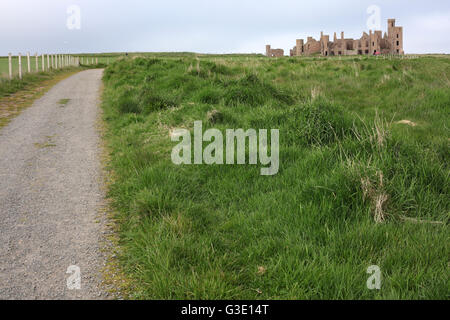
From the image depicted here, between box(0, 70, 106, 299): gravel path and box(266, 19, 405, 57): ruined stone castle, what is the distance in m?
58.1

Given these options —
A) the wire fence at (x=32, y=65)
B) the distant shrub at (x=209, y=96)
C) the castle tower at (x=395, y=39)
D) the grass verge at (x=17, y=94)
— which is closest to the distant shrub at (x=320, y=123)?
the distant shrub at (x=209, y=96)

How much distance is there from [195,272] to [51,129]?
837 cm

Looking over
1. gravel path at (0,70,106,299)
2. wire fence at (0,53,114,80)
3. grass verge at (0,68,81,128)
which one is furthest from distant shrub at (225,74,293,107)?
wire fence at (0,53,114,80)

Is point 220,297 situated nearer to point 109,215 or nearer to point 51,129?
point 109,215

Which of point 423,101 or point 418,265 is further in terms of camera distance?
point 423,101

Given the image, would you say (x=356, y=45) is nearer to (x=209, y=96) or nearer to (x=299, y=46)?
(x=299, y=46)

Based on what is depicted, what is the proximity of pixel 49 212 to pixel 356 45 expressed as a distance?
2935 inches

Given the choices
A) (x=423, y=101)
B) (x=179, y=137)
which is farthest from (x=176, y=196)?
(x=423, y=101)

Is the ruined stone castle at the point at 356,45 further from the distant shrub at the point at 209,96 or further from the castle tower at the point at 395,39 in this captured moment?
the distant shrub at the point at 209,96

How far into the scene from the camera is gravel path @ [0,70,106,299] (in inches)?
127

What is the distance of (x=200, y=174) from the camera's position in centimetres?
536

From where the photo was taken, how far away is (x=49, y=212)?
4.66 meters

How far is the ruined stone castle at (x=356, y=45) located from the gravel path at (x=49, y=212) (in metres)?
58.1

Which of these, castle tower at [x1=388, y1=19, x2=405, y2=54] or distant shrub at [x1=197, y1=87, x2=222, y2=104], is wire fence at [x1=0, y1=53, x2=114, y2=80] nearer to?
distant shrub at [x1=197, y1=87, x2=222, y2=104]
